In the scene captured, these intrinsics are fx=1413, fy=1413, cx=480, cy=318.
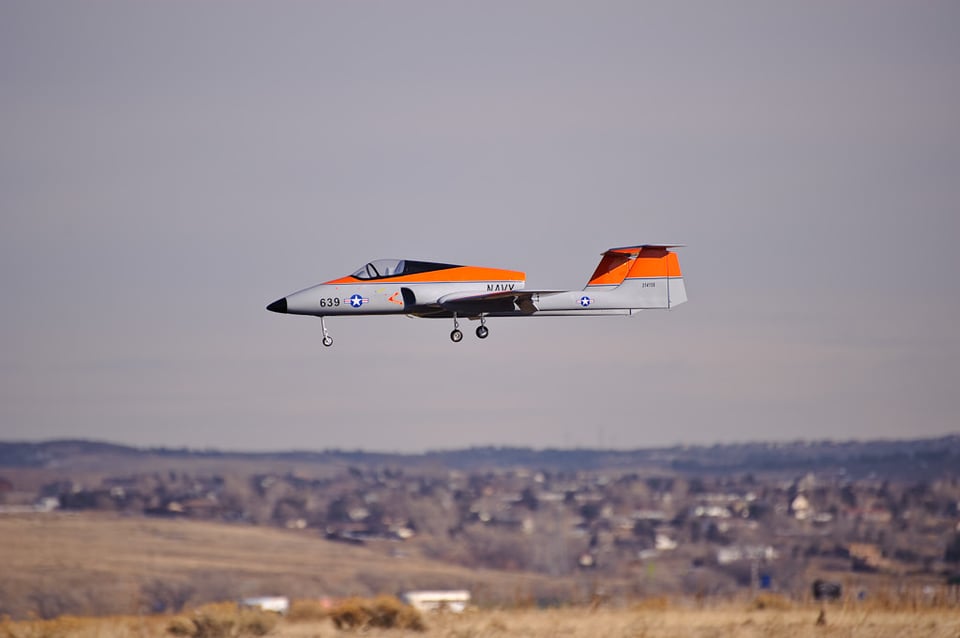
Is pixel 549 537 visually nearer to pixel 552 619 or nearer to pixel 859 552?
pixel 859 552

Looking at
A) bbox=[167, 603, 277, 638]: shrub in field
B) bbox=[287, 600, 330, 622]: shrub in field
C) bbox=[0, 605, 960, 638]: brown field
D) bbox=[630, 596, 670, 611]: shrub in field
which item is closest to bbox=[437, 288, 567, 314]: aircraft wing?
bbox=[0, 605, 960, 638]: brown field

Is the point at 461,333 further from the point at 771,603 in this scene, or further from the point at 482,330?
the point at 771,603

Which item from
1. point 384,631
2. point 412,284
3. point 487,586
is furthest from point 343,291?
point 487,586

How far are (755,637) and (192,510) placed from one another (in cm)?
12856

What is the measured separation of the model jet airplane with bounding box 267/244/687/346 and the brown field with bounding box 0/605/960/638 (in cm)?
1223

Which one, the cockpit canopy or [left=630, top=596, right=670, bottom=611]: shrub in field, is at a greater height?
the cockpit canopy

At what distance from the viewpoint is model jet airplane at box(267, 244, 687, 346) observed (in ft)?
140

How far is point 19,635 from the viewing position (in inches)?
1955

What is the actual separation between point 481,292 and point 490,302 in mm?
600

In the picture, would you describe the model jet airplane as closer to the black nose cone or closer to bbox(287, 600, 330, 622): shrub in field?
the black nose cone

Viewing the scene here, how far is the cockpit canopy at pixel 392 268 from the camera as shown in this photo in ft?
143

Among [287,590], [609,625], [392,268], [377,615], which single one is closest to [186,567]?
[287,590]

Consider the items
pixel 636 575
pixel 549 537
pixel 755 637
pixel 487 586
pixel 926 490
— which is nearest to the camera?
pixel 755 637

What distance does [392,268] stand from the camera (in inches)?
1721
